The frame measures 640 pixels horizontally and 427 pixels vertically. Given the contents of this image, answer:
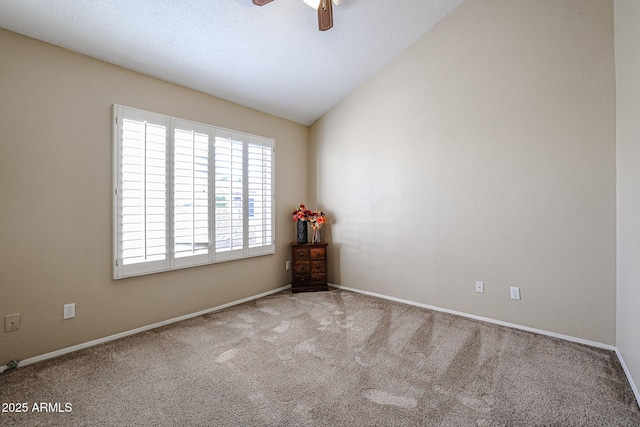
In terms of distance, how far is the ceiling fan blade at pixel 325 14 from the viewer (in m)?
2.17

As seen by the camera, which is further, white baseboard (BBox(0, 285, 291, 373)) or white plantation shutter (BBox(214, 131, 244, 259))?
white plantation shutter (BBox(214, 131, 244, 259))

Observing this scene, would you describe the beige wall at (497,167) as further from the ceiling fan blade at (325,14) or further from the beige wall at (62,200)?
the beige wall at (62,200)

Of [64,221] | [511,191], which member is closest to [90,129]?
[64,221]

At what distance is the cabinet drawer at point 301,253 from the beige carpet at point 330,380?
126 cm

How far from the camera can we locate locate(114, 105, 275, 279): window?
2.62 m

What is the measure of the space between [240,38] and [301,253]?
2645mm

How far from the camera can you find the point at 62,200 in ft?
7.63

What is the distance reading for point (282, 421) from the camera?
1560mm

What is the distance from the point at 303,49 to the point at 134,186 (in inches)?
85.6

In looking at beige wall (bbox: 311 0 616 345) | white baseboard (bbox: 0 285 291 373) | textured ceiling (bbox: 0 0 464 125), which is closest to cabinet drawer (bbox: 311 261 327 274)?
beige wall (bbox: 311 0 616 345)

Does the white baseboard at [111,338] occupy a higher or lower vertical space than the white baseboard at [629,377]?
lower

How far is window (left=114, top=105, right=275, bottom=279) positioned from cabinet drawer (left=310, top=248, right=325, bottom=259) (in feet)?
2.06

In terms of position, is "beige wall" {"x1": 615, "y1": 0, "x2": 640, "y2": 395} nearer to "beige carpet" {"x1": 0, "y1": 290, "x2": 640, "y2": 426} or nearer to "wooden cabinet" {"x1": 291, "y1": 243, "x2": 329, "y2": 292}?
"beige carpet" {"x1": 0, "y1": 290, "x2": 640, "y2": 426}

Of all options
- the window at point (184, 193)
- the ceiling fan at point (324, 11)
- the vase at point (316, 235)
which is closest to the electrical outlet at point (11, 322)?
the window at point (184, 193)
